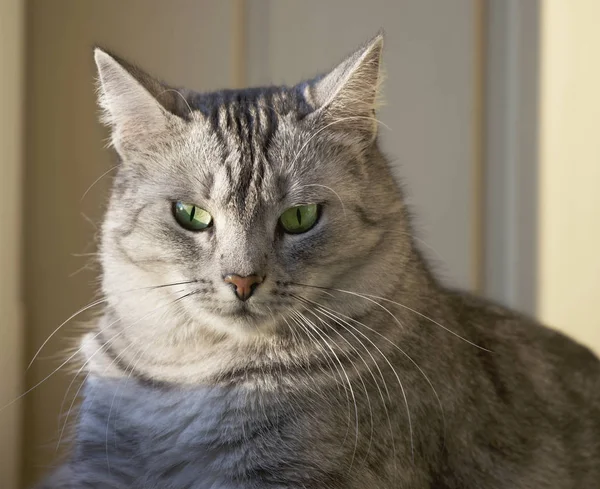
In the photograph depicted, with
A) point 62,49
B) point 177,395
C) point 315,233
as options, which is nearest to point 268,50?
point 62,49

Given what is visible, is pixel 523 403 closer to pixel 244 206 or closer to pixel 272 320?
pixel 272 320

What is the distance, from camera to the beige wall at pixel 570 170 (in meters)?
2.00

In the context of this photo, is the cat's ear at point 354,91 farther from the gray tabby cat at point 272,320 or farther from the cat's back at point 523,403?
the cat's back at point 523,403

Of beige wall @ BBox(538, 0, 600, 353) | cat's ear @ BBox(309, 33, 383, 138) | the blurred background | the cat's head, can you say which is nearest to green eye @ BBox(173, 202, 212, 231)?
the cat's head

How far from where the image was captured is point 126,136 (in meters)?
1.24

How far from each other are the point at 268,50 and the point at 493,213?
76 cm

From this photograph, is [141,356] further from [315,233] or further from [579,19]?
[579,19]

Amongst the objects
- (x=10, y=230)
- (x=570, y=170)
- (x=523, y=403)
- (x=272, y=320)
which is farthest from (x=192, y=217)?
(x=570, y=170)

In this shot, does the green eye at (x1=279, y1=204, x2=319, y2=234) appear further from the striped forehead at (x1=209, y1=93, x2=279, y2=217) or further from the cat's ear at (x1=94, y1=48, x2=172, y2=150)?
the cat's ear at (x1=94, y1=48, x2=172, y2=150)

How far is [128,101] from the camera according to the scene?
47.1 inches

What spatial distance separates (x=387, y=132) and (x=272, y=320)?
3.27ft

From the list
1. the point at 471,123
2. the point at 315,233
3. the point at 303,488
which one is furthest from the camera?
the point at 471,123

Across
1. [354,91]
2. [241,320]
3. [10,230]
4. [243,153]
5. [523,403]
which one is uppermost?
[354,91]

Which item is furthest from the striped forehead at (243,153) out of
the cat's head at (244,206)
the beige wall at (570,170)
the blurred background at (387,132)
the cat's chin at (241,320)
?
the beige wall at (570,170)
